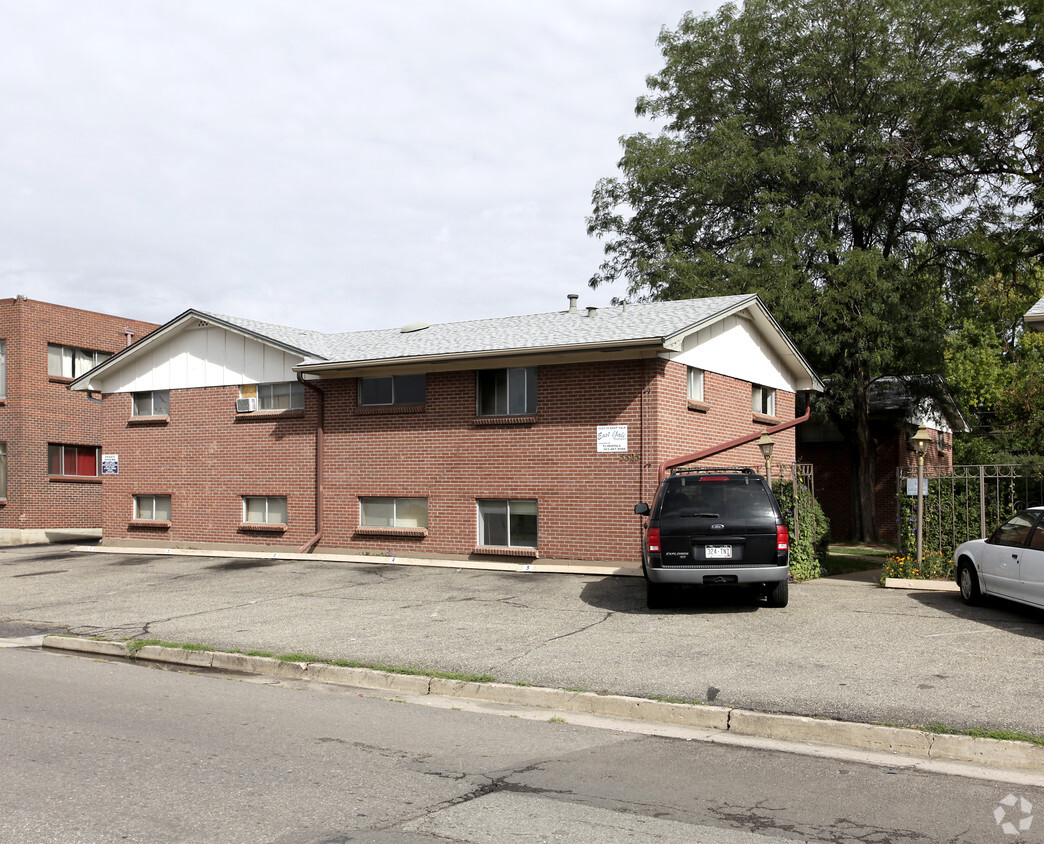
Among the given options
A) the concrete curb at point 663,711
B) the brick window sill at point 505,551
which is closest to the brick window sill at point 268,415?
the brick window sill at point 505,551

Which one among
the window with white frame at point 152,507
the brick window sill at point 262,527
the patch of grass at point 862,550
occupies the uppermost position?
the window with white frame at point 152,507

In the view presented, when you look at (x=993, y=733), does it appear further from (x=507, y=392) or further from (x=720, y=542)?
(x=507, y=392)

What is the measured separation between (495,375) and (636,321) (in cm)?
302

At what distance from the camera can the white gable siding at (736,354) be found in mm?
18898

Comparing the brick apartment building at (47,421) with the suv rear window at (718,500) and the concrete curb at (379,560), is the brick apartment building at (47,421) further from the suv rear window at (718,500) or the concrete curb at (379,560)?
the suv rear window at (718,500)

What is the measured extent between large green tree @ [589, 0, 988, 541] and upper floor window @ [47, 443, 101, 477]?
64.7 feet

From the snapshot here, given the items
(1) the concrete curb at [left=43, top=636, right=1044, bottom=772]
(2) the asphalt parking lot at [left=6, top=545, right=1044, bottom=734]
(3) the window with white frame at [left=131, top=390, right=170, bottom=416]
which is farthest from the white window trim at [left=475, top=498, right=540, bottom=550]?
(3) the window with white frame at [left=131, top=390, right=170, bottom=416]

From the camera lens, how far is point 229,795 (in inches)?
227

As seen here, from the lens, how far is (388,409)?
66.7 feet

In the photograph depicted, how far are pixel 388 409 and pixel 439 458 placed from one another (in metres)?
1.71

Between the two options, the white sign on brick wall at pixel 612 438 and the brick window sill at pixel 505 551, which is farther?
the brick window sill at pixel 505 551

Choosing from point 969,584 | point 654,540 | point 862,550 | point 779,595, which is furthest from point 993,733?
point 862,550

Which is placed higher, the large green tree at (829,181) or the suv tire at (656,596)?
the large green tree at (829,181)

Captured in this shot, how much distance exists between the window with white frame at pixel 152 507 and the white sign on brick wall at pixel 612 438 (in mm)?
11994
